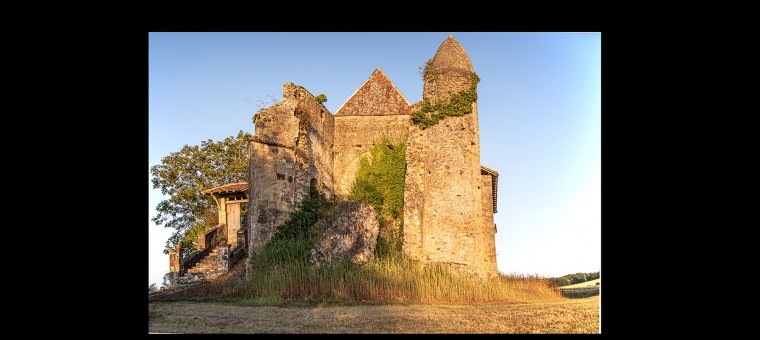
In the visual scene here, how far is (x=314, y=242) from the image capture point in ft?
67.5

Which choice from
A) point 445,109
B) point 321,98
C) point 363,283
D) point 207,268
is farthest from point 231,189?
point 363,283

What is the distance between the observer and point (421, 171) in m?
21.5

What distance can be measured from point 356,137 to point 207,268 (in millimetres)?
7407

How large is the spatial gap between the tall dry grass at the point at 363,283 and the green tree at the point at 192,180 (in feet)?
49.1

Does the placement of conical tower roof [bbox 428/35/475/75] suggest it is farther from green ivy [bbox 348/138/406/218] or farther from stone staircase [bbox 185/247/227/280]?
stone staircase [bbox 185/247/227/280]

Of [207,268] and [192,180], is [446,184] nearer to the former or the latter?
[207,268]

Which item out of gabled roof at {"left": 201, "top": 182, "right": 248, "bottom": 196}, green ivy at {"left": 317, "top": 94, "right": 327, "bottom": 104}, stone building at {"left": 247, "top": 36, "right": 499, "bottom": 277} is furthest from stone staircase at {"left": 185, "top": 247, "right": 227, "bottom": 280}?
green ivy at {"left": 317, "top": 94, "right": 327, "bottom": 104}

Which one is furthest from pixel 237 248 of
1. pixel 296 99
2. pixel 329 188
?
pixel 296 99

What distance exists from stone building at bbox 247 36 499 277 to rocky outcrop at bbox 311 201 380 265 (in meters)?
1.14

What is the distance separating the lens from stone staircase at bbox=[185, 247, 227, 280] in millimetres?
23703

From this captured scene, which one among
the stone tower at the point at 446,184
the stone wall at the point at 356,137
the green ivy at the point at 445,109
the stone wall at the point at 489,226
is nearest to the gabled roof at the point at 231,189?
the stone wall at the point at 356,137

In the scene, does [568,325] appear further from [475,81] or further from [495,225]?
[495,225]

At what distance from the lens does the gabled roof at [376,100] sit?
25203 millimetres

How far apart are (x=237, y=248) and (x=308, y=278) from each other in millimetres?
8059
